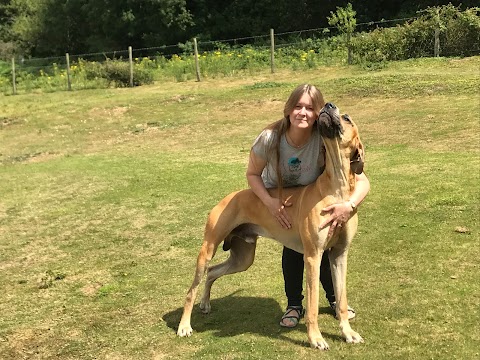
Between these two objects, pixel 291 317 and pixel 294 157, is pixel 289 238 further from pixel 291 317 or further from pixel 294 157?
pixel 291 317

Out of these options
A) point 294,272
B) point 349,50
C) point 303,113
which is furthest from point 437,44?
point 303,113

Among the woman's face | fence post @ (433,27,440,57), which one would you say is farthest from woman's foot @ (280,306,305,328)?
fence post @ (433,27,440,57)

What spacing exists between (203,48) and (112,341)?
36.6 metres

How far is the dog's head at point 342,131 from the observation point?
3404 millimetres

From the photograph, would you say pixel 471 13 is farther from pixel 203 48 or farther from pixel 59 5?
pixel 59 5

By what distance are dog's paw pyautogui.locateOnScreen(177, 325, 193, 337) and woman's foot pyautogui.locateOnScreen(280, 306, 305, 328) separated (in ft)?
2.33

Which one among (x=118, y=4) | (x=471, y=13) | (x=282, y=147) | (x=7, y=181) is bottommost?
(x=7, y=181)

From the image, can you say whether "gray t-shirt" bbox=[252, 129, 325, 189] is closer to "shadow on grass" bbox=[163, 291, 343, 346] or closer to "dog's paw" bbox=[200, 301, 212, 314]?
"shadow on grass" bbox=[163, 291, 343, 346]

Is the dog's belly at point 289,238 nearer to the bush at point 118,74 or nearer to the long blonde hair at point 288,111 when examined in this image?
the long blonde hair at point 288,111

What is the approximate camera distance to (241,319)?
14.8 feet

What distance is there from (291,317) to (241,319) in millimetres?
448

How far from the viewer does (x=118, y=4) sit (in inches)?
1618

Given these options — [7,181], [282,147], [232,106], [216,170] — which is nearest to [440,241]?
[282,147]

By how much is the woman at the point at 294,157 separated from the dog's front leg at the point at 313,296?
0.26 m
